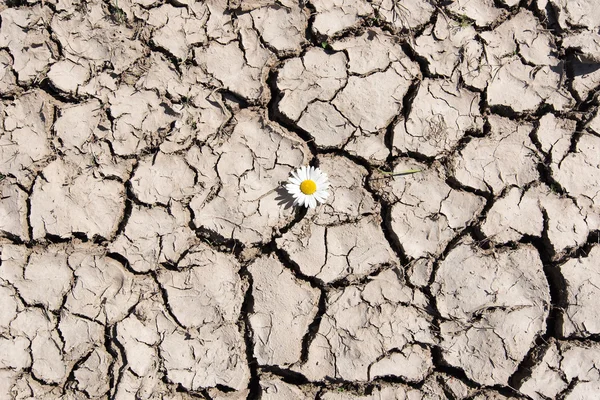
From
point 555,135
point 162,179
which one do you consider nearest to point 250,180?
point 162,179

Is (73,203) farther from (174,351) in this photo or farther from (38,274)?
(174,351)

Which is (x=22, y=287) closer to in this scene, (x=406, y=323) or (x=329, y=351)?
(x=329, y=351)

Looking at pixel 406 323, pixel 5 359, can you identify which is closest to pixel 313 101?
pixel 406 323

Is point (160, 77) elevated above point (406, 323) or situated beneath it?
elevated above

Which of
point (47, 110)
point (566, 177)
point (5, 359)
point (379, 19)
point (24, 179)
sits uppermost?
point (379, 19)

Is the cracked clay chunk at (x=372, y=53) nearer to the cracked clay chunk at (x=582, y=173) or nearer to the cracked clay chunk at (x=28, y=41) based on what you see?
the cracked clay chunk at (x=582, y=173)

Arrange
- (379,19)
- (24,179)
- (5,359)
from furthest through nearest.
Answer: (379,19) → (24,179) → (5,359)
